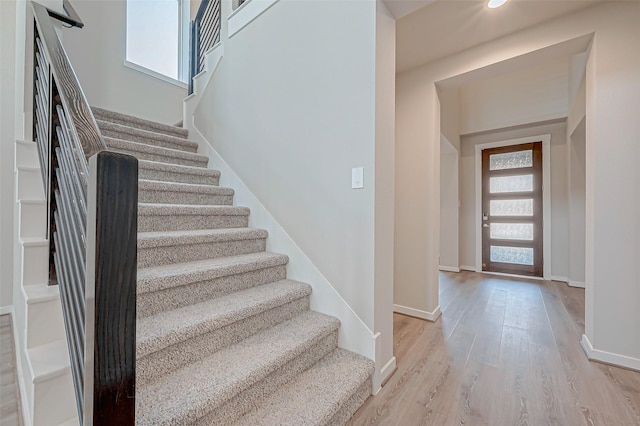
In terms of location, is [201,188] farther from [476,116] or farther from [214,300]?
[476,116]

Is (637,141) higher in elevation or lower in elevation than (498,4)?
lower

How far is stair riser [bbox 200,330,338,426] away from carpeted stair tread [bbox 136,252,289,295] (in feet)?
1.97

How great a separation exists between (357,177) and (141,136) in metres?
2.09

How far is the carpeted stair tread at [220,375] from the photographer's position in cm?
97

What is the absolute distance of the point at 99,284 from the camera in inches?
21.6

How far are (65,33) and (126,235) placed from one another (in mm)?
4403

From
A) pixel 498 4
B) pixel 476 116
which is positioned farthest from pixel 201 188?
pixel 476 116

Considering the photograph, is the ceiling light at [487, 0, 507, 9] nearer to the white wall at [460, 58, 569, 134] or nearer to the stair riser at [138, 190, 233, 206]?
the white wall at [460, 58, 569, 134]

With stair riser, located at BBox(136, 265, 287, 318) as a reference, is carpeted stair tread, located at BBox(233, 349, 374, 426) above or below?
below

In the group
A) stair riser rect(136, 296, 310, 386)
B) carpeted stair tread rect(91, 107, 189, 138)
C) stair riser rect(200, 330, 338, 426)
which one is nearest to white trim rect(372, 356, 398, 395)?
stair riser rect(200, 330, 338, 426)

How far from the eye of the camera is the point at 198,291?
4.97 ft

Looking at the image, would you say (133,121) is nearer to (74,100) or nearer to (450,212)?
(74,100)

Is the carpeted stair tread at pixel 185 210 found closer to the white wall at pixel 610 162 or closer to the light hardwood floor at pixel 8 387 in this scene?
the light hardwood floor at pixel 8 387

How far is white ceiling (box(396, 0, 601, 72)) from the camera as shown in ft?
6.41
